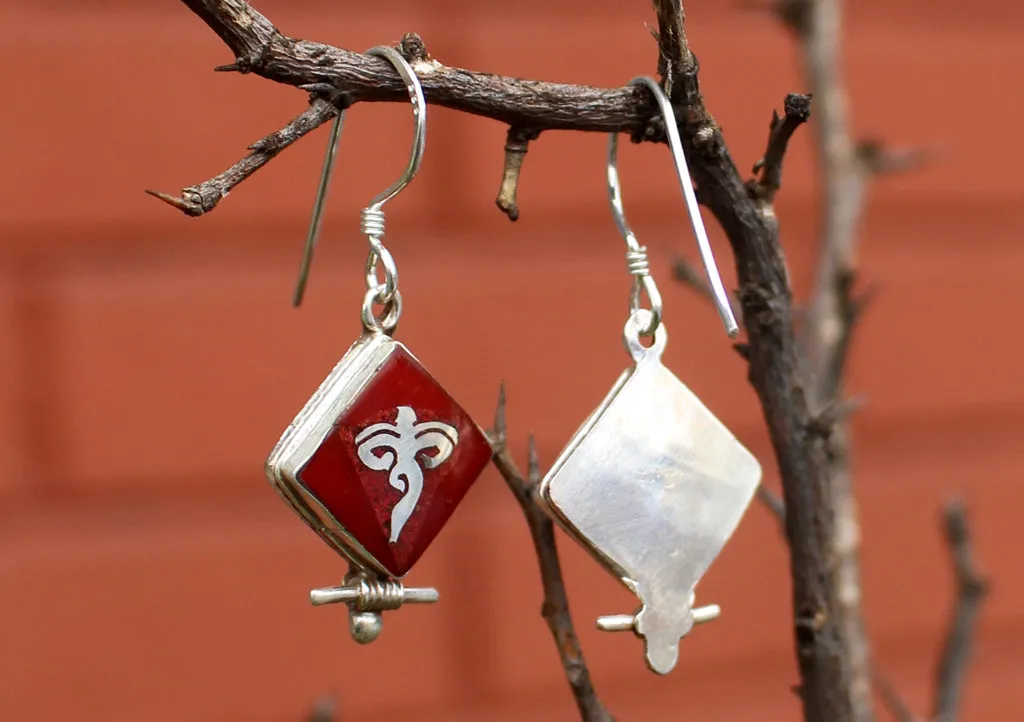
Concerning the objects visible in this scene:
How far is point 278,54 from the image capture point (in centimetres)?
33

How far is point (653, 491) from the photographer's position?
0.43m

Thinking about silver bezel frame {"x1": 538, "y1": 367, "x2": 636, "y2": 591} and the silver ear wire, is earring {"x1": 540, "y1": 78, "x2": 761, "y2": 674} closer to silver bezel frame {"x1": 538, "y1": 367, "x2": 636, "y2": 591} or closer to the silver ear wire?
silver bezel frame {"x1": 538, "y1": 367, "x2": 636, "y2": 591}

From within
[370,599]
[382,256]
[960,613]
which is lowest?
[960,613]

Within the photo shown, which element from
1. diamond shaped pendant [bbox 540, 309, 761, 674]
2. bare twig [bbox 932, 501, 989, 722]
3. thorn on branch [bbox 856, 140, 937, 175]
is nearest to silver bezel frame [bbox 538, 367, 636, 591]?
diamond shaped pendant [bbox 540, 309, 761, 674]

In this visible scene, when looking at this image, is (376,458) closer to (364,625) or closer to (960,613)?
(364,625)

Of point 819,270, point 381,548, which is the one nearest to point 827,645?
point 381,548

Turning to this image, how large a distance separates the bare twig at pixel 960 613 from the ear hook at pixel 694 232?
255 mm

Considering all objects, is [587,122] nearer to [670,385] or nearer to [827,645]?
[670,385]

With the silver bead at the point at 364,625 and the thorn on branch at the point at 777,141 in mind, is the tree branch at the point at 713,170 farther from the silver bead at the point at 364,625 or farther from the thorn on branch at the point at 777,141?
the silver bead at the point at 364,625

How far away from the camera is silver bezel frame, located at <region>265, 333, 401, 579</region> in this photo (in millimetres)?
399

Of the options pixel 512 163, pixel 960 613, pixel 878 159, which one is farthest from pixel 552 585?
pixel 878 159

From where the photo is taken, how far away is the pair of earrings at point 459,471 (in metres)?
0.40

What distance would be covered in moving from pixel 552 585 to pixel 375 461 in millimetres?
85

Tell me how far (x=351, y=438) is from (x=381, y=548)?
41mm
